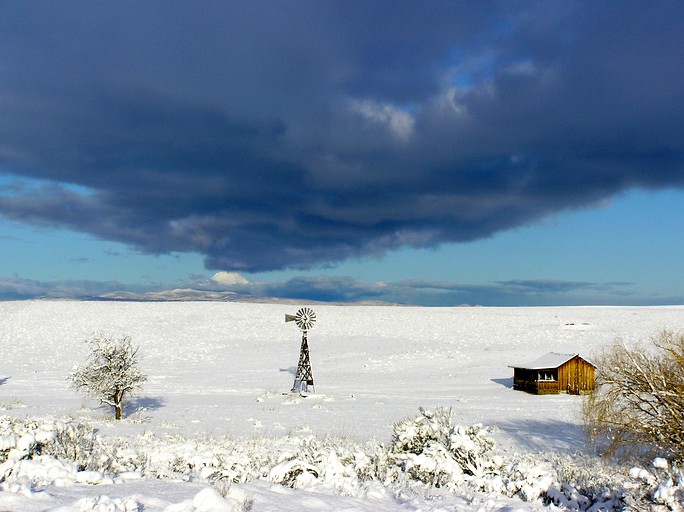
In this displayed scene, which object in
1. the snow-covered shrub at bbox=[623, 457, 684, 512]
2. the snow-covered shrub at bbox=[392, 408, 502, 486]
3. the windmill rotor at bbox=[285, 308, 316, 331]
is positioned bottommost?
the snow-covered shrub at bbox=[392, 408, 502, 486]

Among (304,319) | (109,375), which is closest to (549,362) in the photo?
(304,319)

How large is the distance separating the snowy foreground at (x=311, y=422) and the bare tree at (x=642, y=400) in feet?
3.91

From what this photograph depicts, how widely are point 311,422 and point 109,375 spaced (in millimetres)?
10789

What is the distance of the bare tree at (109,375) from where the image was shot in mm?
25781

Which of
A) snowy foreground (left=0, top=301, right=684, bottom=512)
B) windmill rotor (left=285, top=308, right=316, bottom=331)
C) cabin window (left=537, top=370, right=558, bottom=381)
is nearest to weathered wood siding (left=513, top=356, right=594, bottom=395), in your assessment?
cabin window (left=537, top=370, right=558, bottom=381)

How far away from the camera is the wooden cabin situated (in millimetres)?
37750

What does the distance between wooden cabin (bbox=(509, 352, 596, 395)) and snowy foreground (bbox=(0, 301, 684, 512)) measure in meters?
2.35

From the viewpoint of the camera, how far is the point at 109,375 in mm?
26188

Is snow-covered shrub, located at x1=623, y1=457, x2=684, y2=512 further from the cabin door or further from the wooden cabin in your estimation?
the cabin door

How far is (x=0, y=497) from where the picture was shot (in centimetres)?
562

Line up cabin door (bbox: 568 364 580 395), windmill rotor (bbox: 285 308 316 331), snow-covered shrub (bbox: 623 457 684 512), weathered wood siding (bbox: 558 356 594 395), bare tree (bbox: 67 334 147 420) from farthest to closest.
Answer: windmill rotor (bbox: 285 308 316 331) → cabin door (bbox: 568 364 580 395) → weathered wood siding (bbox: 558 356 594 395) → bare tree (bbox: 67 334 147 420) → snow-covered shrub (bbox: 623 457 684 512)

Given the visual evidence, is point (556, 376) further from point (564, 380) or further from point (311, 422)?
point (311, 422)

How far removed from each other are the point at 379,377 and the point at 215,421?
23903 millimetres

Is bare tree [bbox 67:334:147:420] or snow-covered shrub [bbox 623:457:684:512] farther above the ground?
snow-covered shrub [bbox 623:457:684:512]
